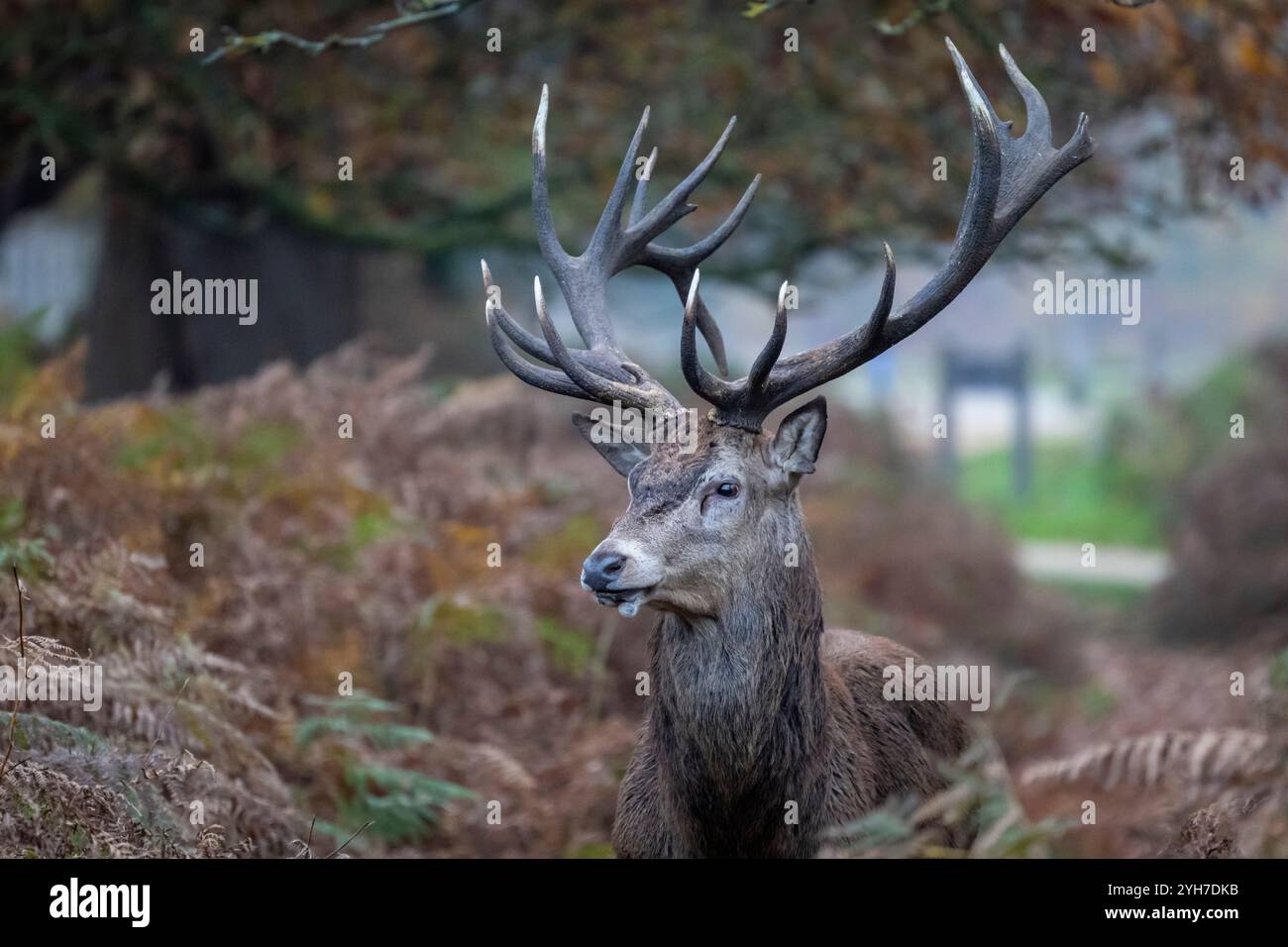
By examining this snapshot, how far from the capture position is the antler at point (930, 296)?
16.6 feet

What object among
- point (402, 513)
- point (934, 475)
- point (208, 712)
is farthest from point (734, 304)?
point (208, 712)

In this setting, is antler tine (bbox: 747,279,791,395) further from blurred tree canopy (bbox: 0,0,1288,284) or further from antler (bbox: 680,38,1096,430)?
blurred tree canopy (bbox: 0,0,1288,284)

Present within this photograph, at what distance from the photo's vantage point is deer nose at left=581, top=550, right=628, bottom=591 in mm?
4723

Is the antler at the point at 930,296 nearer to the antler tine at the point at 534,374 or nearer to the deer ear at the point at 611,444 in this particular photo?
the deer ear at the point at 611,444

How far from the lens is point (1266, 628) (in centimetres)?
1274

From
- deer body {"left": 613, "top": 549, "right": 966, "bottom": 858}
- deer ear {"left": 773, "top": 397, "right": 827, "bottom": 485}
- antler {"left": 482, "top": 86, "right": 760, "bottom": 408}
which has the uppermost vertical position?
antler {"left": 482, "top": 86, "right": 760, "bottom": 408}

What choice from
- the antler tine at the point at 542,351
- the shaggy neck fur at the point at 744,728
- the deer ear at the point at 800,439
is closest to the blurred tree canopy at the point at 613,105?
the antler tine at the point at 542,351

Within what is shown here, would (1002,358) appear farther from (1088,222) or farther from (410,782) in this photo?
(410,782)

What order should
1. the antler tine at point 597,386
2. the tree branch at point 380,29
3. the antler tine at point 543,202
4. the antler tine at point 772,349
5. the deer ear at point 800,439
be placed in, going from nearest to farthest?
the antler tine at point 772,349 < the deer ear at point 800,439 < the antler tine at point 597,386 < the antler tine at point 543,202 < the tree branch at point 380,29

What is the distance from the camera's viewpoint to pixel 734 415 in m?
5.24

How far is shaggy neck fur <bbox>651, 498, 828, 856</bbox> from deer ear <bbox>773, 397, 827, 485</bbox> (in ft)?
1.13

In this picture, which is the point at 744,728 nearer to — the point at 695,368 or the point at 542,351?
the point at 695,368

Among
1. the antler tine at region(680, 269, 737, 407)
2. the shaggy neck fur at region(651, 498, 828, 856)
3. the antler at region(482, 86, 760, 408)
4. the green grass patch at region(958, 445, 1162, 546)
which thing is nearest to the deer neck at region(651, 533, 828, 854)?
the shaggy neck fur at region(651, 498, 828, 856)
